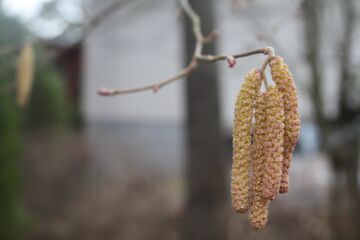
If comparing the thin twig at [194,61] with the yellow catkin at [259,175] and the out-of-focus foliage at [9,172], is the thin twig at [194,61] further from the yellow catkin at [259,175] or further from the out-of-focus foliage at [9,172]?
the out-of-focus foliage at [9,172]

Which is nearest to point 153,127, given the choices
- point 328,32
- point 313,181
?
point 313,181

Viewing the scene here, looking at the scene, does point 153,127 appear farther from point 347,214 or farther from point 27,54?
point 27,54

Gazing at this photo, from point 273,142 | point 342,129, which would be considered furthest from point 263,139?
point 342,129

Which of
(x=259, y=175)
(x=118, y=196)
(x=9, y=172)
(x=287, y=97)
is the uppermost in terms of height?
(x=287, y=97)

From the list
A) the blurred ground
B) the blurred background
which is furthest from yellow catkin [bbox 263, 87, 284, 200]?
the blurred ground

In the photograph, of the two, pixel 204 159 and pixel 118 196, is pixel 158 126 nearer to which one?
pixel 118 196

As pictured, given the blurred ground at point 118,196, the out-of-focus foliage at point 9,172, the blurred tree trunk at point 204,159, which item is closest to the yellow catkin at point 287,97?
the blurred tree trunk at point 204,159

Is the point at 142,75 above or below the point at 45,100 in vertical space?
above
